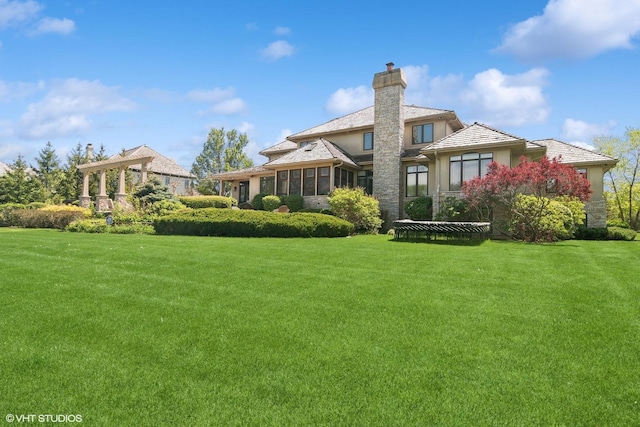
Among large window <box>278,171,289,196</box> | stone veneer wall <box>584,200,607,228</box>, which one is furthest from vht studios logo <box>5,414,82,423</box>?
stone veneer wall <box>584,200,607,228</box>

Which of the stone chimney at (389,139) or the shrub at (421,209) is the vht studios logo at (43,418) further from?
the stone chimney at (389,139)

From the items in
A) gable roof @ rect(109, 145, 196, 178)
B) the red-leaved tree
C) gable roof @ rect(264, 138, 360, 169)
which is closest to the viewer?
the red-leaved tree

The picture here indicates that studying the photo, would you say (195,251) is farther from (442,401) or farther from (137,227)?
(137,227)

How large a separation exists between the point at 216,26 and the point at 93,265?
957cm

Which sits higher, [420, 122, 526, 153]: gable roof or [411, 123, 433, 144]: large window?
[411, 123, 433, 144]: large window

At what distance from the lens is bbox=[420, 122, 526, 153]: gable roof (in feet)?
55.9

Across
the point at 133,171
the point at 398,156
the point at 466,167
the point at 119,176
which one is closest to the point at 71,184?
the point at 133,171

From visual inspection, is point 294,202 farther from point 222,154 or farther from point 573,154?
point 222,154

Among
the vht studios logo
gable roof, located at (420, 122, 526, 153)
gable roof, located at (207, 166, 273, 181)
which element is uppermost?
gable roof, located at (420, 122, 526, 153)

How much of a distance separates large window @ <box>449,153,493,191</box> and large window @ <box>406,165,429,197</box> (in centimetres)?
290

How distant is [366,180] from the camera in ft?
79.3

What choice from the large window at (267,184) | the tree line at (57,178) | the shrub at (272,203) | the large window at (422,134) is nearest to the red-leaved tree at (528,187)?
the large window at (422,134)

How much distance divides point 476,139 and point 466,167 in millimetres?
1449

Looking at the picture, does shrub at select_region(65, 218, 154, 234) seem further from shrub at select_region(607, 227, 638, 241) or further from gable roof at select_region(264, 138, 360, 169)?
shrub at select_region(607, 227, 638, 241)
